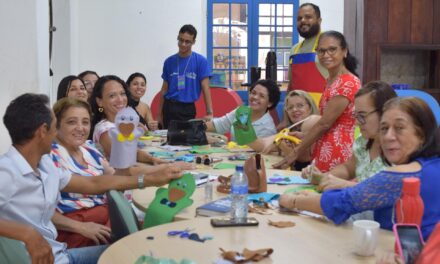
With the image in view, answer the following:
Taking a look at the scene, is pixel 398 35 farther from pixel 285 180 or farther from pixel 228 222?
pixel 228 222

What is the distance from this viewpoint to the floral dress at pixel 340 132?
3291mm

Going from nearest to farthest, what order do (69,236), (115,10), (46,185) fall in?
(46,185)
(69,236)
(115,10)

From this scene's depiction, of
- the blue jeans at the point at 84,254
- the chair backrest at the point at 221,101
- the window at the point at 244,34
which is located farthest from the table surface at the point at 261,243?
the window at the point at 244,34

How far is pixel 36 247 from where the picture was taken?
1914mm

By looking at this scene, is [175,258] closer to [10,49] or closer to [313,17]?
[10,49]

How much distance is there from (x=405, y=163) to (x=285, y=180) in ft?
3.54

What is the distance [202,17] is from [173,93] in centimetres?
228

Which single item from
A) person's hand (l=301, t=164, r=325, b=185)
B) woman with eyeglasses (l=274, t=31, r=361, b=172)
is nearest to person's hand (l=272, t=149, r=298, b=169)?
woman with eyeglasses (l=274, t=31, r=361, b=172)

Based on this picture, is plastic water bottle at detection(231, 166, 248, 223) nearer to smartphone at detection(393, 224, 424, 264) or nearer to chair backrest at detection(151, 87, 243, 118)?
smartphone at detection(393, 224, 424, 264)

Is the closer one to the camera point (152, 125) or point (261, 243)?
point (261, 243)

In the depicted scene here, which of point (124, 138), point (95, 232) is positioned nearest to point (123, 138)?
point (124, 138)

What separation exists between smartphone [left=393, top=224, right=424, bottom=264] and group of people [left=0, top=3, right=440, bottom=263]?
0.31 metres

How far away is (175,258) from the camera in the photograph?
1698 millimetres

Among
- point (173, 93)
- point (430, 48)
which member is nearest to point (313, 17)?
point (430, 48)
